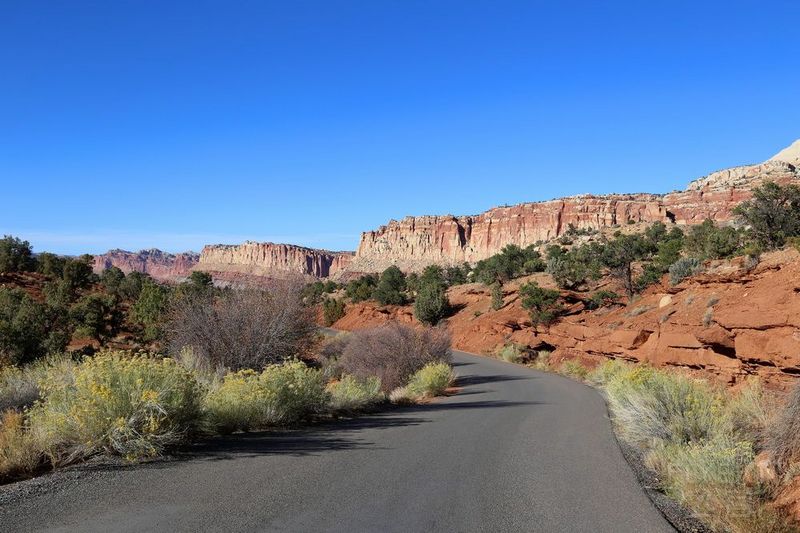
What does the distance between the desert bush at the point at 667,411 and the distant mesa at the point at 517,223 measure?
86273 mm

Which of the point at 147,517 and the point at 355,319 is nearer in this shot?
the point at 147,517

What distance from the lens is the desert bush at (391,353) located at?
72.0 ft

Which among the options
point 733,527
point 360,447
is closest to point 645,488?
point 733,527

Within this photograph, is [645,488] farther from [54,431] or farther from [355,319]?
[355,319]

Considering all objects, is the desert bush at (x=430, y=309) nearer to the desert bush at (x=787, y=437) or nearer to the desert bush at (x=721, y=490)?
the desert bush at (x=787, y=437)

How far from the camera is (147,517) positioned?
548 cm

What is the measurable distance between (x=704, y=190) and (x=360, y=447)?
10877 cm

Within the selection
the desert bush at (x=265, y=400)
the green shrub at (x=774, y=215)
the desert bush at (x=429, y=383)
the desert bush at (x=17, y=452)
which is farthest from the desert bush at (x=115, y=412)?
the green shrub at (x=774, y=215)

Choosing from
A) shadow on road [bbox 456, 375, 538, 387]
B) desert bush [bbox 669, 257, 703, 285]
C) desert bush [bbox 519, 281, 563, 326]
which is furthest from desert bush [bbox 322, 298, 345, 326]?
shadow on road [bbox 456, 375, 538, 387]

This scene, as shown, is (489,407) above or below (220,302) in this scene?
below

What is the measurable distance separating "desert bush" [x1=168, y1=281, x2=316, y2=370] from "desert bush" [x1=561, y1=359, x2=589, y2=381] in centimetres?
1403

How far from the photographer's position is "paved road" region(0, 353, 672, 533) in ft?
18.2

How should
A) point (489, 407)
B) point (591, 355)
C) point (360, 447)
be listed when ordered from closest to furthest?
1. point (360, 447)
2. point (489, 407)
3. point (591, 355)

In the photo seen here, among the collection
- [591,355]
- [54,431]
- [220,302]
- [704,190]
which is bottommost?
[591,355]
